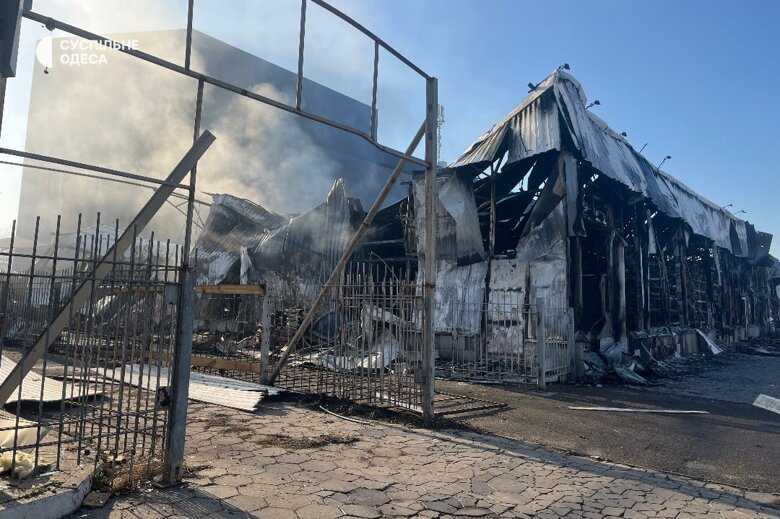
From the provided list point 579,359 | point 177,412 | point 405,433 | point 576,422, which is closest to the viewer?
point 177,412

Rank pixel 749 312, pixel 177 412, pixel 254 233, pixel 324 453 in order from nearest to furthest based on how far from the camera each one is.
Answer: pixel 177 412 → pixel 324 453 → pixel 254 233 → pixel 749 312

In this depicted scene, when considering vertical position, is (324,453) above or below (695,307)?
below

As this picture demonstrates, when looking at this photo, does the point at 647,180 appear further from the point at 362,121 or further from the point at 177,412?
the point at 362,121

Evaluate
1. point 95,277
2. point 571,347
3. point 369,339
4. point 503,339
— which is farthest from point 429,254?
point 503,339

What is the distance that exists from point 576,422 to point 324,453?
445cm

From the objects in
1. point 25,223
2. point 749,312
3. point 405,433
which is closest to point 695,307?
point 749,312

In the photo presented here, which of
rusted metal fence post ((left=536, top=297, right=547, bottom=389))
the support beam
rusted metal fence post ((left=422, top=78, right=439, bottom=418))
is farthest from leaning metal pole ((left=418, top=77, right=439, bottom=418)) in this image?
the support beam

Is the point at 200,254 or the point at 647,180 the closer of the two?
the point at 647,180

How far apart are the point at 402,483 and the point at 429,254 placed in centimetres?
393

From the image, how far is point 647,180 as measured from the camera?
2022 cm

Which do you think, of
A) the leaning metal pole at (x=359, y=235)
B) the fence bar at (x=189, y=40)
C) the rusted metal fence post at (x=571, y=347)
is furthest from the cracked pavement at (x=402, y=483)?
the rusted metal fence post at (x=571, y=347)

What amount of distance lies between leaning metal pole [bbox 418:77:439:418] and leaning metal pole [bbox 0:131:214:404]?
12.9 feet

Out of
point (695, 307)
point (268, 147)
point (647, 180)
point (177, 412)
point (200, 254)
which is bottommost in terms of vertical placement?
point (177, 412)

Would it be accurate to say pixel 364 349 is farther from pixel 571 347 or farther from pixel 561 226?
pixel 561 226
